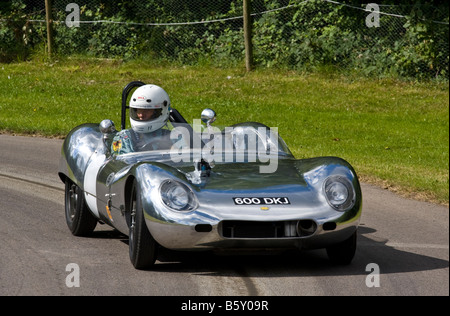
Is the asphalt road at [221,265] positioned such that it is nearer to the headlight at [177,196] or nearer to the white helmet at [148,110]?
the headlight at [177,196]

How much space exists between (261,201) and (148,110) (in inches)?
97.2

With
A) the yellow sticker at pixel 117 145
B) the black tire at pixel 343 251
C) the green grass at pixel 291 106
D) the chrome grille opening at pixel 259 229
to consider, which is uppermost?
the yellow sticker at pixel 117 145

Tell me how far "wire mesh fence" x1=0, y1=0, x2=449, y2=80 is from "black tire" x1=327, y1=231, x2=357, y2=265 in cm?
1130

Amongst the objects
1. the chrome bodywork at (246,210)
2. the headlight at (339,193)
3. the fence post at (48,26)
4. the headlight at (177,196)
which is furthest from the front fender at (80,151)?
the fence post at (48,26)

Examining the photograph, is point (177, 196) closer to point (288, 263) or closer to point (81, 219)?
point (288, 263)

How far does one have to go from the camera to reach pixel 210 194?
22.3 ft

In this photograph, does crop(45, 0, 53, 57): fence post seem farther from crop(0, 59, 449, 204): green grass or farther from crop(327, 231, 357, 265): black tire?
crop(327, 231, 357, 265): black tire

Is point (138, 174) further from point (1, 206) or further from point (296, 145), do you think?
point (296, 145)

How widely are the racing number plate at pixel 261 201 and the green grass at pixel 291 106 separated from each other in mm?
3989

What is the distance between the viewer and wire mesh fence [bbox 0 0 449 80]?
63.5 ft

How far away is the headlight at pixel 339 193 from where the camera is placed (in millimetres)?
6883

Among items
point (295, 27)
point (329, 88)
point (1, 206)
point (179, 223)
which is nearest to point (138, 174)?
point (179, 223)

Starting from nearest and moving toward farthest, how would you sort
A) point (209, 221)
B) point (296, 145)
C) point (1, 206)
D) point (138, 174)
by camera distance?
point (209, 221), point (138, 174), point (1, 206), point (296, 145)
